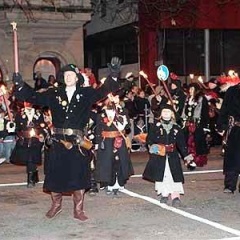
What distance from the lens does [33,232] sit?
27.0 ft

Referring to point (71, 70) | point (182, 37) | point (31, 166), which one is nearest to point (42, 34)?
point (182, 37)

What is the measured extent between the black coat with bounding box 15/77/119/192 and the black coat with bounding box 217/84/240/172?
2614 mm

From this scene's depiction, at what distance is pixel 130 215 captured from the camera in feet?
30.1

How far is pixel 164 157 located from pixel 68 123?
6.25 ft

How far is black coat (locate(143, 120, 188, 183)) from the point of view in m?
10.0

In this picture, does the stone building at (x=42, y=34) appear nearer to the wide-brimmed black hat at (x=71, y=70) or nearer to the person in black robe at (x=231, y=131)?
the person in black robe at (x=231, y=131)

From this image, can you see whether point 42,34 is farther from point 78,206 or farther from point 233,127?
point 78,206

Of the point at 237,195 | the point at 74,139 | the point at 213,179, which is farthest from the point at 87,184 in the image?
the point at 213,179

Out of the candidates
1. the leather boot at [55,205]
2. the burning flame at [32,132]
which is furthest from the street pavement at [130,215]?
the burning flame at [32,132]

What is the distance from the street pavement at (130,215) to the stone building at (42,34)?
11610 millimetres

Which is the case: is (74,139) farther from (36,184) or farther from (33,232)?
(36,184)

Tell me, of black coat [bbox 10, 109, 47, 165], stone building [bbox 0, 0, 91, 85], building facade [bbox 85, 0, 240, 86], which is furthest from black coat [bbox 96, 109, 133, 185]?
building facade [bbox 85, 0, 240, 86]

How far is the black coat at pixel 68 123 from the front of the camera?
28.8 feet

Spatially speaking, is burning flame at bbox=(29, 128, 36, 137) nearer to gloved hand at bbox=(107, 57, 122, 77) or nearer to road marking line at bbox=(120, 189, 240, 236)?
road marking line at bbox=(120, 189, 240, 236)
